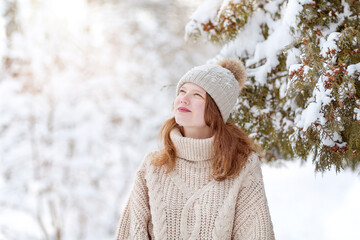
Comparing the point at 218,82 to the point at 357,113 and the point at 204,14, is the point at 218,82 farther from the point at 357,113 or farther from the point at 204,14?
the point at 204,14

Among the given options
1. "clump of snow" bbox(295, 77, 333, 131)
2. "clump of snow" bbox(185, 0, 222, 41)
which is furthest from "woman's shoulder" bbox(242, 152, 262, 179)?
"clump of snow" bbox(185, 0, 222, 41)

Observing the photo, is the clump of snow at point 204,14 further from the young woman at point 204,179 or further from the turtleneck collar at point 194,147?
the turtleneck collar at point 194,147

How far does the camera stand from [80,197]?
16.9ft

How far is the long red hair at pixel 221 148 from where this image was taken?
1.76m

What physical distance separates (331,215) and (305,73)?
3.57m

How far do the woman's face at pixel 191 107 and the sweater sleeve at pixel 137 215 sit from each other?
0.36 metres

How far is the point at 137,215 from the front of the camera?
1.84 m

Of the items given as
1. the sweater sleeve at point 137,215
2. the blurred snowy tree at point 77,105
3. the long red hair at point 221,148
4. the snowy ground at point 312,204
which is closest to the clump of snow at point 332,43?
the long red hair at point 221,148

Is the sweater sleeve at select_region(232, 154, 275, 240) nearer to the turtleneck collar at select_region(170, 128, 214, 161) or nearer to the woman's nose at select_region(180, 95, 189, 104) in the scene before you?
the turtleneck collar at select_region(170, 128, 214, 161)

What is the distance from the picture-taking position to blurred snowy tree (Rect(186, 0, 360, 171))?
64.7 inches

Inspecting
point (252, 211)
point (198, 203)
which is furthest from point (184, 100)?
point (252, 211)

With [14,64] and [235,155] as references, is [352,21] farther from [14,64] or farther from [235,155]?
[14,64]

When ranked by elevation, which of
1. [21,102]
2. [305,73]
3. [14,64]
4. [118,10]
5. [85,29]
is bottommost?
[305,73]

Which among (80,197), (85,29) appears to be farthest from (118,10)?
(80,197)
